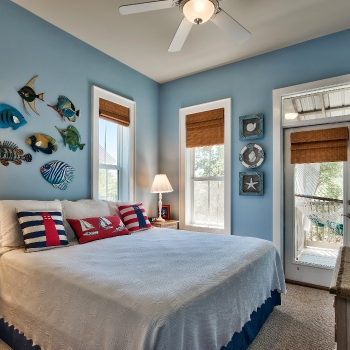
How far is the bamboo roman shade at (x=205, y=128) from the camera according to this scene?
12.0 ft

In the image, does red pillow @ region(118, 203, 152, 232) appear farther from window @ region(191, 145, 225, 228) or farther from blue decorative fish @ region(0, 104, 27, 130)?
blue decorative fish @ region(0, 104, 27, 130)

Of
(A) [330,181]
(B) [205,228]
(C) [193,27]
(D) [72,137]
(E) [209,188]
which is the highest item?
(C) [193,27]

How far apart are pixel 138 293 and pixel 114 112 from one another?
2.71 meters

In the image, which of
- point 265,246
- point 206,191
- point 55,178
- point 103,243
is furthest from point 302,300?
point 55,178

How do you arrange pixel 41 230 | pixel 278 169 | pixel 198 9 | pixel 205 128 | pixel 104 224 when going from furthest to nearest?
pixel 205 128 < pixel 278 169 < pixel 104 224 < pixel 41 230 < pixel 198 9

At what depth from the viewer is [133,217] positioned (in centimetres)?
289

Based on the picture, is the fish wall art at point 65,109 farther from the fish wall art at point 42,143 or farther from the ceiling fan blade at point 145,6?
the ceiling fan blade at point 145,6

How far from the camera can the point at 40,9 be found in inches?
98.3

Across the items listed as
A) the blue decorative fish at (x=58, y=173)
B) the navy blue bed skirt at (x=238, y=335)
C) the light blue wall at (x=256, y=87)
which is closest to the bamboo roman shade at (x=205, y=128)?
the light blue wall at (x=256, y=87)

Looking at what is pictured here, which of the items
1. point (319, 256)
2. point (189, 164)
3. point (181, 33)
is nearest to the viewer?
point (181, 33)

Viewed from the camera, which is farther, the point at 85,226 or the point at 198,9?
the point at 85,226

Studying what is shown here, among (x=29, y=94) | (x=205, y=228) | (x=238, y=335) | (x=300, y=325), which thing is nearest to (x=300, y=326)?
(x=300, y=325)

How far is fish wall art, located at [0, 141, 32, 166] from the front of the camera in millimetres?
2320

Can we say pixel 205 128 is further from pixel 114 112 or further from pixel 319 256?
pixel 319 256
